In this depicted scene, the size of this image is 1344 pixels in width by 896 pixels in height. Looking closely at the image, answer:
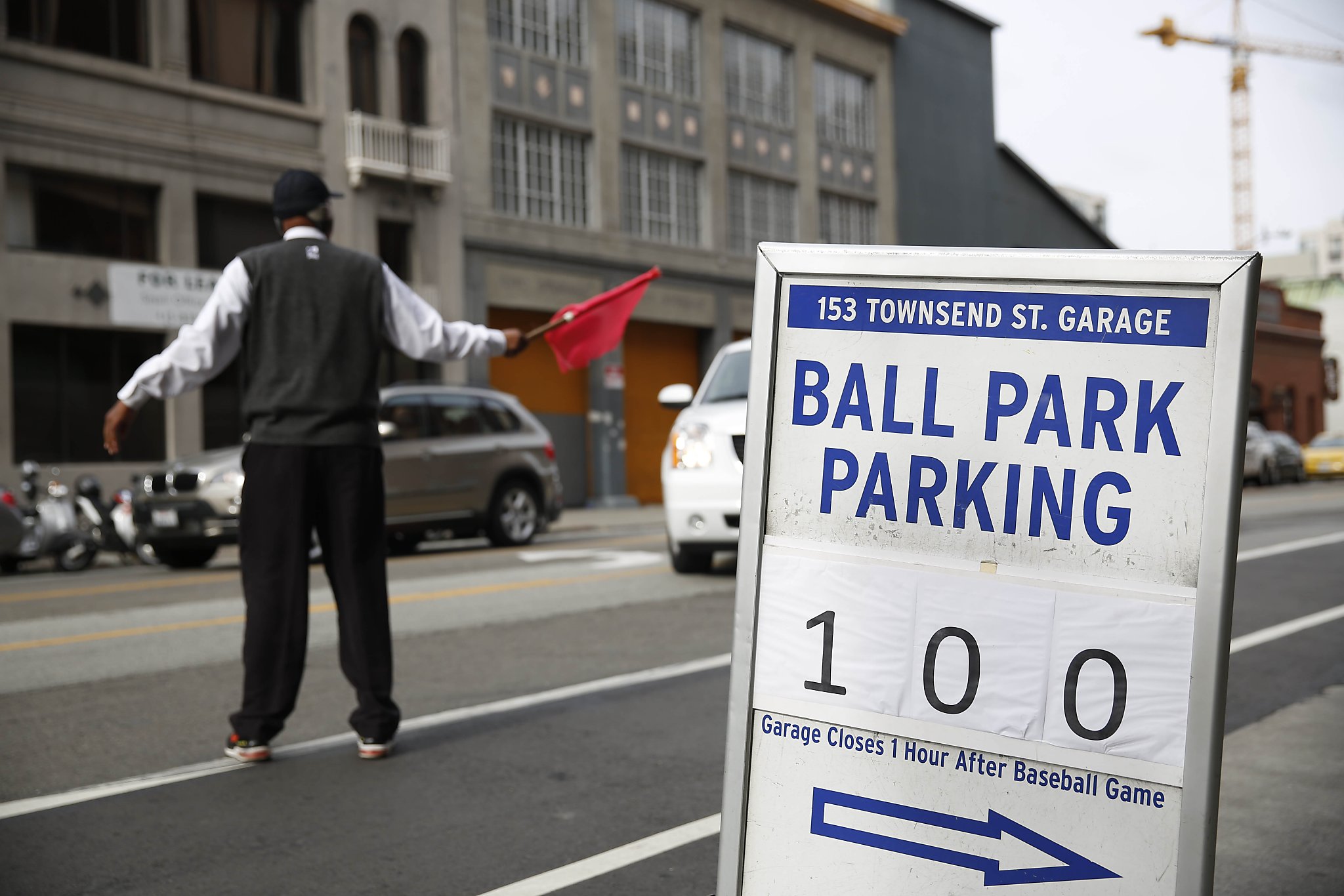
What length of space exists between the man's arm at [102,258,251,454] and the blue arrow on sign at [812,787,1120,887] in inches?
115

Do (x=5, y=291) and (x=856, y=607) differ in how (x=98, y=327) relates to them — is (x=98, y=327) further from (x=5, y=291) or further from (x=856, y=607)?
(x=856, y=607)

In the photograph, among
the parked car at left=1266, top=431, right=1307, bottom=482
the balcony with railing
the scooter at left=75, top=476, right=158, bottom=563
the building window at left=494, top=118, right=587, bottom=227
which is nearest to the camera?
the scooter at left=75, top=476, right=158, bottom=563

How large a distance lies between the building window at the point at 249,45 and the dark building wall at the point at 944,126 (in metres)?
18.5

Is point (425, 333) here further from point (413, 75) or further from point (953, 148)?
point (953, 148)

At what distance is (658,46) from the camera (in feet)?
96.5

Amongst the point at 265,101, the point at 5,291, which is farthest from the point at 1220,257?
the point at 265,101

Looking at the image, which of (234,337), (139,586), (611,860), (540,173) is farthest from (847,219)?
(611,860)

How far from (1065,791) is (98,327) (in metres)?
20.1

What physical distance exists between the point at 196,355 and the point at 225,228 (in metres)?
18.7

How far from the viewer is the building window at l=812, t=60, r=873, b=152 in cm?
3419

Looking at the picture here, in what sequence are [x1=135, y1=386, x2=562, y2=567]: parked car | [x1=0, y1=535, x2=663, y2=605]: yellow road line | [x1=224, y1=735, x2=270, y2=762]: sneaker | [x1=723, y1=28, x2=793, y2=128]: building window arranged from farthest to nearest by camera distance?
[x1=723, y1=28, x2=793, y2=128]: building window
[x1=135, y1=386, x2=562, y2=567]: parked car
[x1=0, y1=535, x2=663, y2=605]: yellow road line
[x1=224, y1=735, x2=270, y2=762]: sneaker

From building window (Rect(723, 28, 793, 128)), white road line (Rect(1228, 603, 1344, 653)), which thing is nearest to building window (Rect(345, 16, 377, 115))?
building window (Rect(723, 28, 793, 128))

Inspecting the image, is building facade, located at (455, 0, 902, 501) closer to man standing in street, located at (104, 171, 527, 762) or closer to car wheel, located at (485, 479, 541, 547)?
car wheel, located at (485, 479, 541, 547)

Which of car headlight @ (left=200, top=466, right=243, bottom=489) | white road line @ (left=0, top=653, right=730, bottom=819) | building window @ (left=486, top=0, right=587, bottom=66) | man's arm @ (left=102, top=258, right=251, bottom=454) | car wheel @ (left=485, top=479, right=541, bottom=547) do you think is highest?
building window @ (left=486, top=0, right=587, bottom=66)
